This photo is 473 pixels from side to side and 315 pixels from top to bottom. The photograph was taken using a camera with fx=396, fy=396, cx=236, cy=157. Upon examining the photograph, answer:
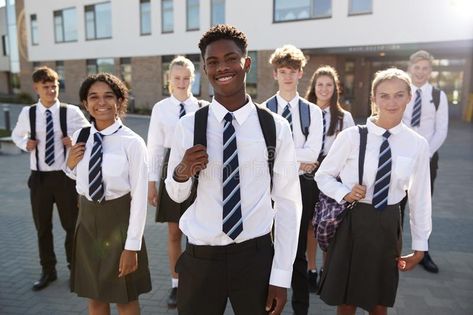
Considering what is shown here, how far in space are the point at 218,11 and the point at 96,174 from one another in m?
19.5

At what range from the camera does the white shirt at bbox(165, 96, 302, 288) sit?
2.14 m

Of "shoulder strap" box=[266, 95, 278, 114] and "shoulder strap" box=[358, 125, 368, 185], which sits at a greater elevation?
"shoulder strap" box=[266, 95, 278, 114]

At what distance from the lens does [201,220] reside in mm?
2211

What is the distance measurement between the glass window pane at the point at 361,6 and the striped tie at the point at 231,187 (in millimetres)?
16598

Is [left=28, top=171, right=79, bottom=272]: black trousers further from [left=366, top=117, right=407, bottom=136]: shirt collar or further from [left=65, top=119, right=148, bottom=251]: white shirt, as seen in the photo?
[left=366, top=117, right=407, bottom=136]: shirt collar

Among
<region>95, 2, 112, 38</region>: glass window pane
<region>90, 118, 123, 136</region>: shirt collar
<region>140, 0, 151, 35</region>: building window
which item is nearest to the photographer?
<region>90, 118, 123, 136</region>: shirt collar

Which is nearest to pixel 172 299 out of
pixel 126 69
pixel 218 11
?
pixel 218 11

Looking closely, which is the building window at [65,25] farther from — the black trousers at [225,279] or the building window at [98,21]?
the black trousers at [225,279]

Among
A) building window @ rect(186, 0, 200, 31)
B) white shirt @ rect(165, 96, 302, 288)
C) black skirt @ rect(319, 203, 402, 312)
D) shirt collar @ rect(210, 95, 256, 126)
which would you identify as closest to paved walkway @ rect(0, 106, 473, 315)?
black skirt @ rect(319, 203, 402, 312)

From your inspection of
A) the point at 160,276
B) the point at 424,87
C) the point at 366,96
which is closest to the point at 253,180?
the point at 160,276

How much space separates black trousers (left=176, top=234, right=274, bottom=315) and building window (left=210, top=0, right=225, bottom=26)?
20025mm

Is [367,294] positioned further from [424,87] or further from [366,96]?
[366,96]

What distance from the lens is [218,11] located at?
20.8 meters

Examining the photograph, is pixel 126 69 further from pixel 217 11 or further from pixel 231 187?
pixel 231 187
